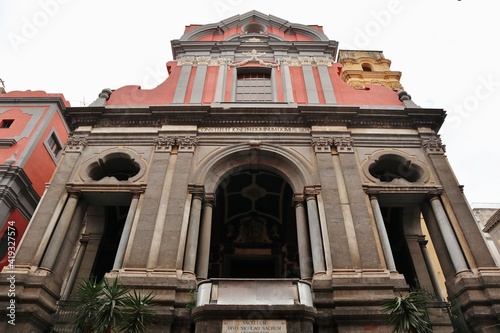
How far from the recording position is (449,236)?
11.7 meters

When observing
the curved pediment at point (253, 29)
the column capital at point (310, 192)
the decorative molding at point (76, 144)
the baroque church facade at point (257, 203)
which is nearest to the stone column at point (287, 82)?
the baroque church facade at point (257, 203)

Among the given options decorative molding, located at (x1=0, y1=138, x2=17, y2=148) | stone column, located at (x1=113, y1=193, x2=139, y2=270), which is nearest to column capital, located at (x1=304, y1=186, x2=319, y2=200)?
stone column, located at (x1=113, y1=193, x2=139, y2=270)

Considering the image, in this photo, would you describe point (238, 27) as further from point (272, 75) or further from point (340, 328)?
point (340, 328)

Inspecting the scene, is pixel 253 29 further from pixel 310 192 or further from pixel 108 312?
pixel 108 312

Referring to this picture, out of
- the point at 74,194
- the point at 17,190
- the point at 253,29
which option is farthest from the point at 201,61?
the point at 17,190

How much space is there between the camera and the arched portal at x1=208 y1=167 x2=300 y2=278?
1684 centimetres

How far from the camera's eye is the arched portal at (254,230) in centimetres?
1684

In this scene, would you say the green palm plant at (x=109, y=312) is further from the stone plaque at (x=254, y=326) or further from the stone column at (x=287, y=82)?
the stone column at (x=287, y=82)

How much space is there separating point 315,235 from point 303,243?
506 millimetres

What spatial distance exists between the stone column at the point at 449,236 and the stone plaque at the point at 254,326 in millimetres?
6327

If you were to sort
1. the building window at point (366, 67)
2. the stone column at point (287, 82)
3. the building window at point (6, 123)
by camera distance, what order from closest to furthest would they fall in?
the stone column at point (287, 82)
the building window at point (6, 123)
the building window at point (366, 67)

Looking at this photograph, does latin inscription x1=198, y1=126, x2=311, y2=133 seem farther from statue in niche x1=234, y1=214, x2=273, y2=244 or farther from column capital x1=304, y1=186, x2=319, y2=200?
statue in niche x1=234, y1=214, x2=273, y2=244

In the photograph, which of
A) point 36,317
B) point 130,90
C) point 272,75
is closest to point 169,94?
point 130,90

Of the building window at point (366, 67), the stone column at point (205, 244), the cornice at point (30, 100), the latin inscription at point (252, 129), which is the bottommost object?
the stone column at point (205, 244)
